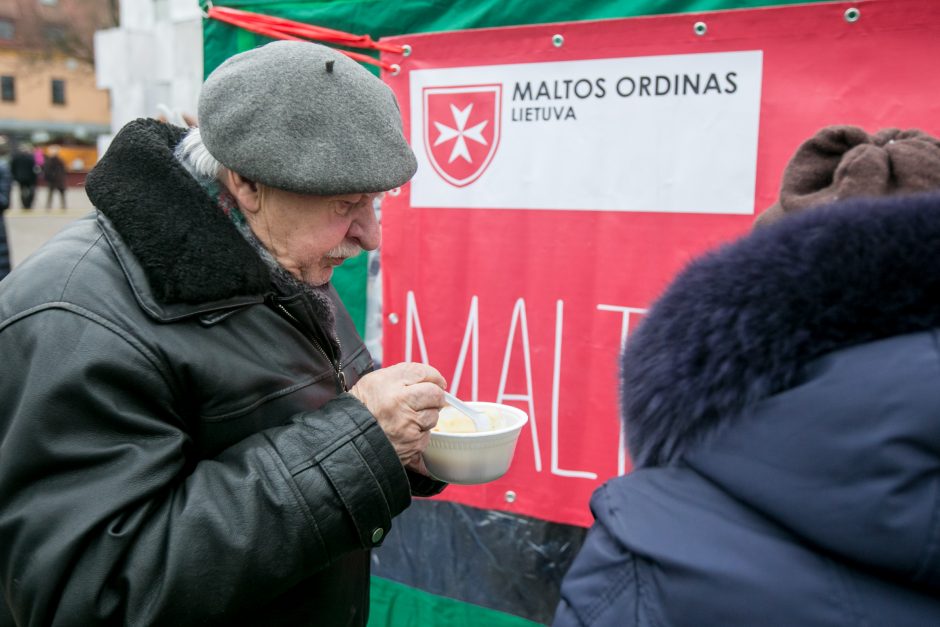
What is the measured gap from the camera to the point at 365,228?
51.5 inches

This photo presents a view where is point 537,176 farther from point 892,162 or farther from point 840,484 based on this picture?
point 840,484

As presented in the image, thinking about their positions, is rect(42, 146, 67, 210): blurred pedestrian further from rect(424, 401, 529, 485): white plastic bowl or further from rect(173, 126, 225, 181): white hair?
rect(424, 401, 529, 485): white plastic bowl

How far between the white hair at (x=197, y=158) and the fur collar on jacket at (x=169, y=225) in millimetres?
45

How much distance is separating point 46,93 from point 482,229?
41.0 meters

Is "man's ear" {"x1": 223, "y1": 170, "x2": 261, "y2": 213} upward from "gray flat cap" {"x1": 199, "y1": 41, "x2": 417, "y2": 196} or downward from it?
downward

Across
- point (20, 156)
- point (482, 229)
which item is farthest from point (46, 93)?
point (482, 229)

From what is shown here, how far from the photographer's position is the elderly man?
957mm

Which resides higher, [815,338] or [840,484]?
[815,338]

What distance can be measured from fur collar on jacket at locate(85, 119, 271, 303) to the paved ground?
21.4ft

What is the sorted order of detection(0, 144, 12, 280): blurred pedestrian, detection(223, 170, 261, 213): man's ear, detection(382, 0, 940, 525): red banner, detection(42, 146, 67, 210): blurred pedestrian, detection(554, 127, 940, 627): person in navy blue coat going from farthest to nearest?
detection(42, 146, 67, 210): blurred pedestrian
detection(0, 144, 12, 280): blurred pedestrian
detection(382, 0, 940, 525): red banner
detection(223, 170, 261, 213): man's ear
detection(554, 127, 940, 627): person in navy blue coat

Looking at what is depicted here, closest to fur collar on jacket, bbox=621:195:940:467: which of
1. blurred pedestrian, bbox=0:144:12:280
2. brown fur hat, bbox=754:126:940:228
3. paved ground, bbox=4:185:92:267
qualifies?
brown fur hat, bbox=754:126:940:228

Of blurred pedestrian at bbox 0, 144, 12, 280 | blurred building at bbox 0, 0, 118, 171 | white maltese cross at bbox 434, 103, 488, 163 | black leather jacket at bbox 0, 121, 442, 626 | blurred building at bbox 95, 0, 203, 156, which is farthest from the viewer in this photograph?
blurred building at bbox 0, 0, 118, 171

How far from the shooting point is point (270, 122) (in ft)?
3.71

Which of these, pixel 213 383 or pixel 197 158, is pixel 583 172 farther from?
pixel 213 383
